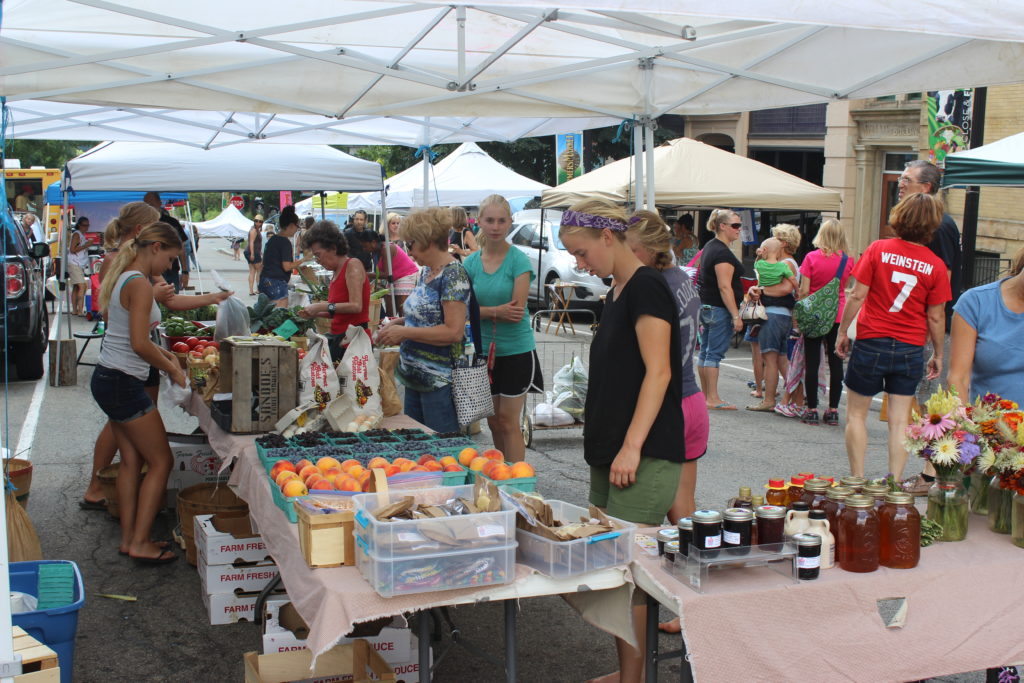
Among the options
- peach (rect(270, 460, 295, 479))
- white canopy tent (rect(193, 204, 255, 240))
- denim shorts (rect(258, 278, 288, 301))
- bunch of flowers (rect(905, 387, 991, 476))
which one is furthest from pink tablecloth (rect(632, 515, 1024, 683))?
white canopy tent (rect(193, 204, 255, 240))

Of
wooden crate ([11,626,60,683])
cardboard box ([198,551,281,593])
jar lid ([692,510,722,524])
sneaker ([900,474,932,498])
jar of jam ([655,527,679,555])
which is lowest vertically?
cardboard box ([198,551,281,593])

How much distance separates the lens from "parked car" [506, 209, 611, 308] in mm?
16938

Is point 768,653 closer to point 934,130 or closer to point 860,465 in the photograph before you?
point 860,465

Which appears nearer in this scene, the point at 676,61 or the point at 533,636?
the point at 533,636

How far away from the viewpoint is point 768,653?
115 inches

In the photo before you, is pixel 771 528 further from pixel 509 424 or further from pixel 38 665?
pixel 509 424

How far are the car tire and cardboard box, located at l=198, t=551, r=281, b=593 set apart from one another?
739 cm

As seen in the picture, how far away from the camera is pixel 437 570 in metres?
2.88

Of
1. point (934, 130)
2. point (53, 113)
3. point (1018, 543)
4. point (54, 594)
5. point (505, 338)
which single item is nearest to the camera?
point (1018, 543)

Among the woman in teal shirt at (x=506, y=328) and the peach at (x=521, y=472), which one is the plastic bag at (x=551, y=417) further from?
the peach at (x=521, y=472)

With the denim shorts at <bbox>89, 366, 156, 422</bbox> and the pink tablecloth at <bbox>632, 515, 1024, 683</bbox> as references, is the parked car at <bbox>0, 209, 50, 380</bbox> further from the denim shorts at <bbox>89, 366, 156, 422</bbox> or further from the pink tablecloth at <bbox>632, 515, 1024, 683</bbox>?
the pink tablecloth at <bbox>632, 515, 1024, 683</bbox>

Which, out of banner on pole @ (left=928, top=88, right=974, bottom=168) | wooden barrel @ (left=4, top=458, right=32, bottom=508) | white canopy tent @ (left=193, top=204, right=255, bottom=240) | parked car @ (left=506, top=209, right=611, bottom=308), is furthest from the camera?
white canopy tent @ (left=193, top=204, right=255, bottom=240)

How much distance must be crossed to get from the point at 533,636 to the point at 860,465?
2605mm

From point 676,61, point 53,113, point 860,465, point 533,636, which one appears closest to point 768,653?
point 533,636
